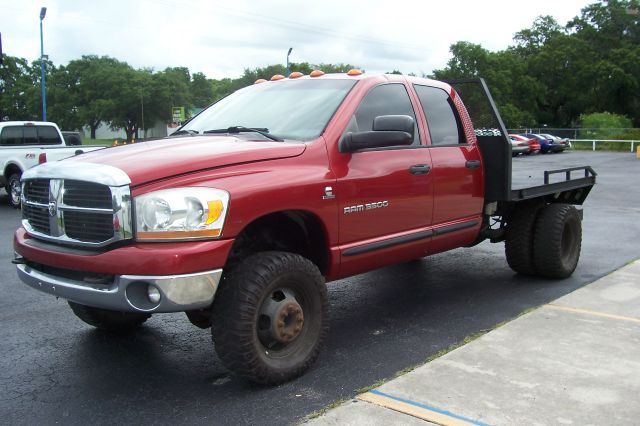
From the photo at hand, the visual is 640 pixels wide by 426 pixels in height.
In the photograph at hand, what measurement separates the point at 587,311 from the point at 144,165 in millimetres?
3878

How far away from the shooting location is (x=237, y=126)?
470 cm

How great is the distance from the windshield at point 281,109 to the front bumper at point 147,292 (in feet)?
4.48

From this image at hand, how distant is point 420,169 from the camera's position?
16.0ft

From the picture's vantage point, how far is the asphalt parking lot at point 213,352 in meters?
3.60

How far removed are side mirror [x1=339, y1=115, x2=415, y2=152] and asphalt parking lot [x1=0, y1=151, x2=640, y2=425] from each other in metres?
1.47

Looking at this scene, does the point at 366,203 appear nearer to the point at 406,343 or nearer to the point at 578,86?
the point at 406,343

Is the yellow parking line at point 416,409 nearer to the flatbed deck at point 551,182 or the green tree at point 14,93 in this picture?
the flatbed deck at point 551,182

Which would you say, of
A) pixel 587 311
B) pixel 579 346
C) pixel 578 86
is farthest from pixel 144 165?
pixel 578 86

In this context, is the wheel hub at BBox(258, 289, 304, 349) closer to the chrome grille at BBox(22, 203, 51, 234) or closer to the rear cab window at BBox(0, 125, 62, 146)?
the chrome grille at BBox(22, 203, 51, 234)

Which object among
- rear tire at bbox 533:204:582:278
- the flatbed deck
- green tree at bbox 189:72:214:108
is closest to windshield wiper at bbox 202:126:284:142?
the flatbed deck

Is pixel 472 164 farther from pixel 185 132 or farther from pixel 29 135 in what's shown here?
pixel 29 135

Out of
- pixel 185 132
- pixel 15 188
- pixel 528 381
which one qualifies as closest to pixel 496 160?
pixel 528 381

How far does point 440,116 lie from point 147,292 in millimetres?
3141

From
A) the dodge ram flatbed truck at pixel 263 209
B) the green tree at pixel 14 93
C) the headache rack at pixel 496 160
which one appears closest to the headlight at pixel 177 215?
the dodge ram flatbed truck at pixel 263 209
